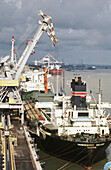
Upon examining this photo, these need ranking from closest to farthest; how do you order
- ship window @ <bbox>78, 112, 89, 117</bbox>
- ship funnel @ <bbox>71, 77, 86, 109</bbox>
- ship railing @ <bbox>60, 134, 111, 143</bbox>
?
ship railing @ <bbox>60, 134, 111, 143</bbox>, ship window @ <bbox>78, 112, 89, 117</bbox>, ship funnel @ <bbox>71, 77, 86, 109</bbox>

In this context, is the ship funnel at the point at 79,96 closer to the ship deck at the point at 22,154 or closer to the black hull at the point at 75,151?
the black hull at the point at 75,151

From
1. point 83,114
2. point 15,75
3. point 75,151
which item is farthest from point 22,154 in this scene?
point 15,75

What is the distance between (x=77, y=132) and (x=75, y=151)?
7.17 ft

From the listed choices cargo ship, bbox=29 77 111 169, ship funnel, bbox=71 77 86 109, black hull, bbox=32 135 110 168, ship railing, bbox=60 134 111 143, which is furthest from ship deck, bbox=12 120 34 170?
ship funnel, bbox=71 77 86 109

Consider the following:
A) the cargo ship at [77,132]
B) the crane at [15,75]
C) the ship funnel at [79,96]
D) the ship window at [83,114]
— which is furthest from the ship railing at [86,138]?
the crane at [15,75]

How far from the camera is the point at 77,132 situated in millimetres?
29625

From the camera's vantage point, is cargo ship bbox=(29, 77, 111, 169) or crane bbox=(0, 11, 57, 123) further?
crane bbox=(0, 11, 57, 123)

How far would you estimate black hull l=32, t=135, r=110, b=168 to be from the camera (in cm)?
2808

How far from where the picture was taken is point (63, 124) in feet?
101

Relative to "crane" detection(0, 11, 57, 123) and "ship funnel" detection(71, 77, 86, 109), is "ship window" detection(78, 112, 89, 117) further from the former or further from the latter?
"crane" detection(0, 11, 57, 123)

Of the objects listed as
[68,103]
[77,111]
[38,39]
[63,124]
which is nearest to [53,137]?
[63,124]

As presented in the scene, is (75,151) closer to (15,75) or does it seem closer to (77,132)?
(77,132)

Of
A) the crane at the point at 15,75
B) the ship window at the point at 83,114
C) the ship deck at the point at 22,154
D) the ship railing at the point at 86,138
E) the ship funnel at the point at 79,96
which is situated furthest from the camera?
the crane at the point at 15,75

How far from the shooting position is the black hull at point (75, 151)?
92.1ft
